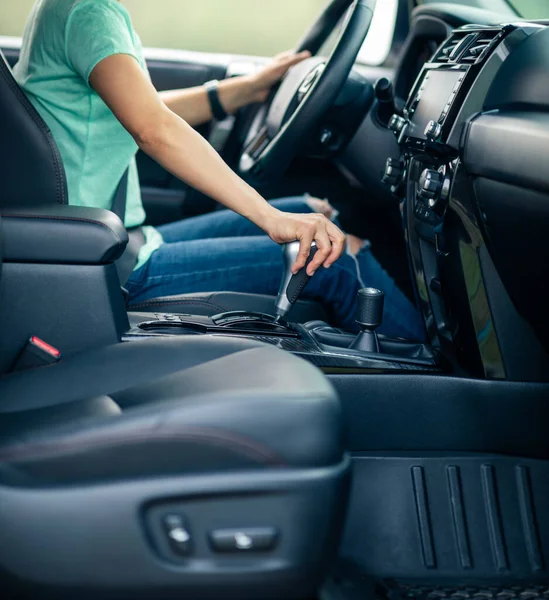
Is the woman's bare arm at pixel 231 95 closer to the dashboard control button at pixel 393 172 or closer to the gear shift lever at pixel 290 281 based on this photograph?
the dashboard control button at pixel 393 172

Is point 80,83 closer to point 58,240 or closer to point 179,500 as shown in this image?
point 58,240

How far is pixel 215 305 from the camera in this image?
60.1 inches

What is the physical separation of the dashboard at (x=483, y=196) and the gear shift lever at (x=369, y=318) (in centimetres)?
13

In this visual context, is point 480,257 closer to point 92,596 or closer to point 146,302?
point 146,302

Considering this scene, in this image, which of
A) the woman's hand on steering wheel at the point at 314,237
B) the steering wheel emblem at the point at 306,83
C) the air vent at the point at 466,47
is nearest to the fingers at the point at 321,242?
the woman's hand on steering wheel at the point at 314,237

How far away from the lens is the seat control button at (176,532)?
825mm

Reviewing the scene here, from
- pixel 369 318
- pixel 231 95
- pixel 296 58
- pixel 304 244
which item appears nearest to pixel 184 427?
pixel 304 244

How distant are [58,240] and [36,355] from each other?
154 millimetres

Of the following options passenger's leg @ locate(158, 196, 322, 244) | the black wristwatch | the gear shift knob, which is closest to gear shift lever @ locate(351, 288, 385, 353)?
the gear shift knob

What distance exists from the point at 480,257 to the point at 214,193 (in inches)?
16.4

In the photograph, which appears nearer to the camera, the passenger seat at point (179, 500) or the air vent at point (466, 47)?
the passenger seat at point (179, 500)

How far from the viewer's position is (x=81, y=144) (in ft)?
5.00

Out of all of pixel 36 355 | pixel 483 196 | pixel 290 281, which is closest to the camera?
pixel 36 355

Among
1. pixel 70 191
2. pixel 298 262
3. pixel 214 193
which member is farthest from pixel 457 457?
pixel 70 191
